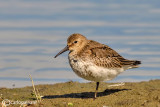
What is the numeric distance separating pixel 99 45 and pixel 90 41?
409 mm

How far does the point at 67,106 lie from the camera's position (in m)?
9.84

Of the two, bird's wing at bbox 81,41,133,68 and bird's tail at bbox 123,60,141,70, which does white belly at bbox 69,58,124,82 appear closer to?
bird's wing at bbox 81,41,133,68

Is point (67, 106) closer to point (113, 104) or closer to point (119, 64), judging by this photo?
point (113, 104)

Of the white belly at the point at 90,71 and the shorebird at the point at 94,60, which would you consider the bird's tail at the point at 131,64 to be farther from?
the white belly at the point at 90,71

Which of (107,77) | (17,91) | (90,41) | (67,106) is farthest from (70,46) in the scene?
(17,91)

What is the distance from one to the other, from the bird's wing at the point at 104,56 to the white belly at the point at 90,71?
0.61 ft

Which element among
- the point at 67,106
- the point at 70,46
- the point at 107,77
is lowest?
the point at 67,106

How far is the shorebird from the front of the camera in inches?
414

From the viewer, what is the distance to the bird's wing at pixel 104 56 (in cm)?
1077

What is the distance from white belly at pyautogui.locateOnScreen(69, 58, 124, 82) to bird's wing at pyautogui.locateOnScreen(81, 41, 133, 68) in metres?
0.19

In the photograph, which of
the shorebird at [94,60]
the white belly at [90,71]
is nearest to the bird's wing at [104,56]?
the shorebird at [94,60]

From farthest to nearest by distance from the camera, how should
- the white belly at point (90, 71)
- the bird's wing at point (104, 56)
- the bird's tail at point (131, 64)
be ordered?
the bird's tail at point (131, 64)
the bird's wing at point (104, 56)
the white belly at point (90, 71)

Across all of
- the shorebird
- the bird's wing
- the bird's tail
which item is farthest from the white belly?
the bird's tail

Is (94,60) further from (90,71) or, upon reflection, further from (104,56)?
(104,56)
